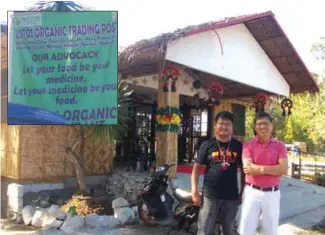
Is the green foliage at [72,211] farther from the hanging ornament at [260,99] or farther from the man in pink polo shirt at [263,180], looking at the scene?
the hanging ornament at [260,99]

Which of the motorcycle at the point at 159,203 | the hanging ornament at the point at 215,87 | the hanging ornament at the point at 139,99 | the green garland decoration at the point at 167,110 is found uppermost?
the hanging ornament at the point at 215,87

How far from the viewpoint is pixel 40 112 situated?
5.90 metres

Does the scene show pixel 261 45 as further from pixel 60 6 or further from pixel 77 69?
pixel 77 69

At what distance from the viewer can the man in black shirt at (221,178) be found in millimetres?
4293

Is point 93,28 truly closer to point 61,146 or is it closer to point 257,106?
point 61,146

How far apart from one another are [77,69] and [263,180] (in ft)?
10.2

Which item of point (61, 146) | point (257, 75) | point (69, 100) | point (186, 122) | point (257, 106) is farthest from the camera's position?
point (186, 122)

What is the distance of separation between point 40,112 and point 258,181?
3.35 meters

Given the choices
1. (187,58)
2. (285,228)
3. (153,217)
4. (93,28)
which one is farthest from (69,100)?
(285,228)

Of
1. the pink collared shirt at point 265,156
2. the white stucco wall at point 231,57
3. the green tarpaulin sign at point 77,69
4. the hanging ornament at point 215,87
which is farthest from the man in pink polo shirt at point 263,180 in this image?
the hanging ornament at point 215,87

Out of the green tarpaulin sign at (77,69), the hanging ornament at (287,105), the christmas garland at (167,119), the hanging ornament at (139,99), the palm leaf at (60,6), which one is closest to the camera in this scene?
the green tarpaulin sign at (77,69)

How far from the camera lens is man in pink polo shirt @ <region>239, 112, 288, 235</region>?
4.23 meters

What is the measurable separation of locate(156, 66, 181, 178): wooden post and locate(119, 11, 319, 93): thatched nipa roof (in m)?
0.28

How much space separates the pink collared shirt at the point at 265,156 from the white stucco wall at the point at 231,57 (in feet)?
10.8
